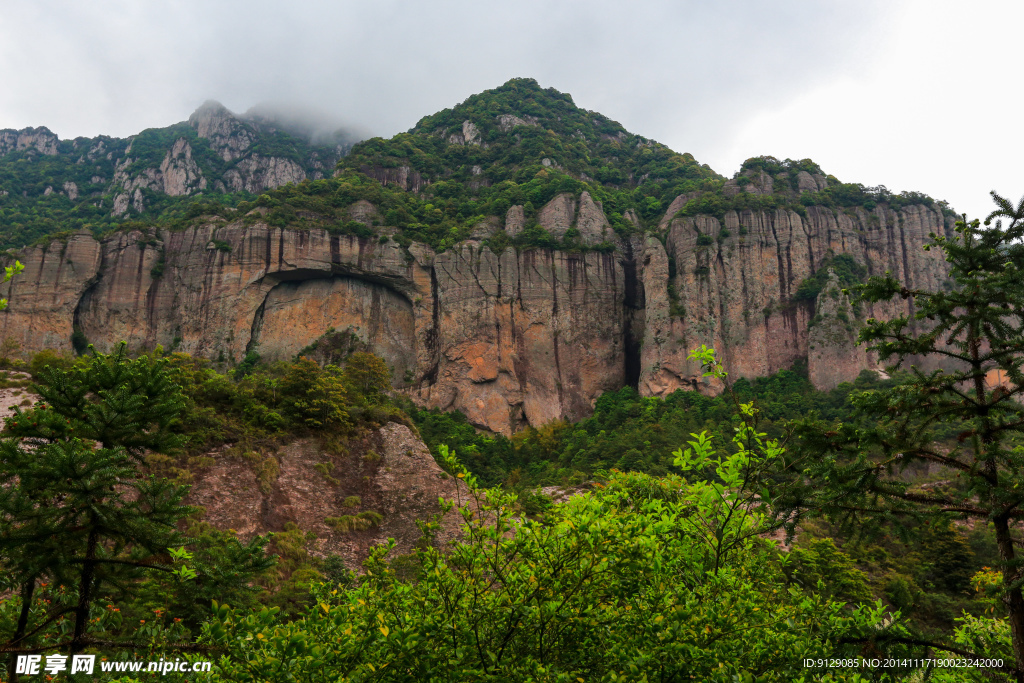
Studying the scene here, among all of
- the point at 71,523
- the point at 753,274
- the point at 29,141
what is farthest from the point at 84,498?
the point at 29,141

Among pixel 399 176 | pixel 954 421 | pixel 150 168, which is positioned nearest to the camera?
pixel 954 421

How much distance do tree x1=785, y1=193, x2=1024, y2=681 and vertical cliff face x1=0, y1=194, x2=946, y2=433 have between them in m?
47.0

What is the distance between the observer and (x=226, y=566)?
37.1 ft

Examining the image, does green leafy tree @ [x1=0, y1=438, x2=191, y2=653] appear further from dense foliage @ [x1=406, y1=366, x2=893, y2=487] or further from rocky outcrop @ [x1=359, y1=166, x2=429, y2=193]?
rocky outcrop @ [x1=359, y1=166, x2=429, y2=193]

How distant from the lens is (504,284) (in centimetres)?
5644

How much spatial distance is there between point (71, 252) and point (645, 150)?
69.3 m

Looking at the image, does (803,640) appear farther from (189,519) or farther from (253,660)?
(189,519)

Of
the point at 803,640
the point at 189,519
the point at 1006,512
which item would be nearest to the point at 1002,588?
the point at 1006,512

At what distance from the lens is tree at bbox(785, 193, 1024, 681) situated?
5.51 metres

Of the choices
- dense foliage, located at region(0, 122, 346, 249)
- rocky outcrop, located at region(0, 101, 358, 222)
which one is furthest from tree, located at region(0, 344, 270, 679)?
rocky outcrop, located at region(0, 101, 358, 222)

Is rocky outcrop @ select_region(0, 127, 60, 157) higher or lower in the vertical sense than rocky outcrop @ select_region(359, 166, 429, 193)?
higher

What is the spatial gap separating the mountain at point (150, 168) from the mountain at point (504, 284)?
1580cm

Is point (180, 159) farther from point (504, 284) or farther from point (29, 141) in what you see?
point (504, 284)

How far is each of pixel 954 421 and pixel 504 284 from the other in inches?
2016
